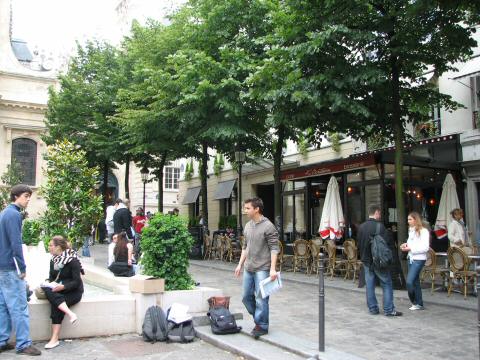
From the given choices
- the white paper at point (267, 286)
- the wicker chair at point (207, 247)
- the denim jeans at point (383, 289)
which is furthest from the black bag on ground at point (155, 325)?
the wicker chair at point (207, 247)

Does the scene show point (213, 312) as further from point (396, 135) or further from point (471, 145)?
point (471, 145)

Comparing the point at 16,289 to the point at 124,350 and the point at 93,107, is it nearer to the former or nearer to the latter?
the point at 124,350

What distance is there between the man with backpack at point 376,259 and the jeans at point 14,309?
5.47 meters

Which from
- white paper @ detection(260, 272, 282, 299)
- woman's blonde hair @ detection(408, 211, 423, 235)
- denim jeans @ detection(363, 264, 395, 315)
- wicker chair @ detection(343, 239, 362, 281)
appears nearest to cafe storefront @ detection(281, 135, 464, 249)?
wicker chair @ detection(343, 239, 362, 281)

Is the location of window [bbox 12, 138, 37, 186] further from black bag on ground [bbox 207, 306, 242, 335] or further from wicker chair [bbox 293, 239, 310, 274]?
black bag on ground [bbox 207, 306, 242, 335]

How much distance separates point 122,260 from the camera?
36.0 ft

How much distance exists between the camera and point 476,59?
1644 centimetres

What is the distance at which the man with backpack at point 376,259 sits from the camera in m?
8.74

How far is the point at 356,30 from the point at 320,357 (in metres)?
7.22

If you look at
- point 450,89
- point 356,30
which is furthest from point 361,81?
point 450,89

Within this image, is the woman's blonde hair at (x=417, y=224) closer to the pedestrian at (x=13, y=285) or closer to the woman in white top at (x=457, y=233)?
the woman in white top at (x=457, y=233)

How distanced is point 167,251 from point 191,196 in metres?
24.9

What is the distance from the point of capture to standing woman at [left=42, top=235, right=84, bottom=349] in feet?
22.6

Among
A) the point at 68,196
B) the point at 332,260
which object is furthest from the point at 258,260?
the point at 68,196
